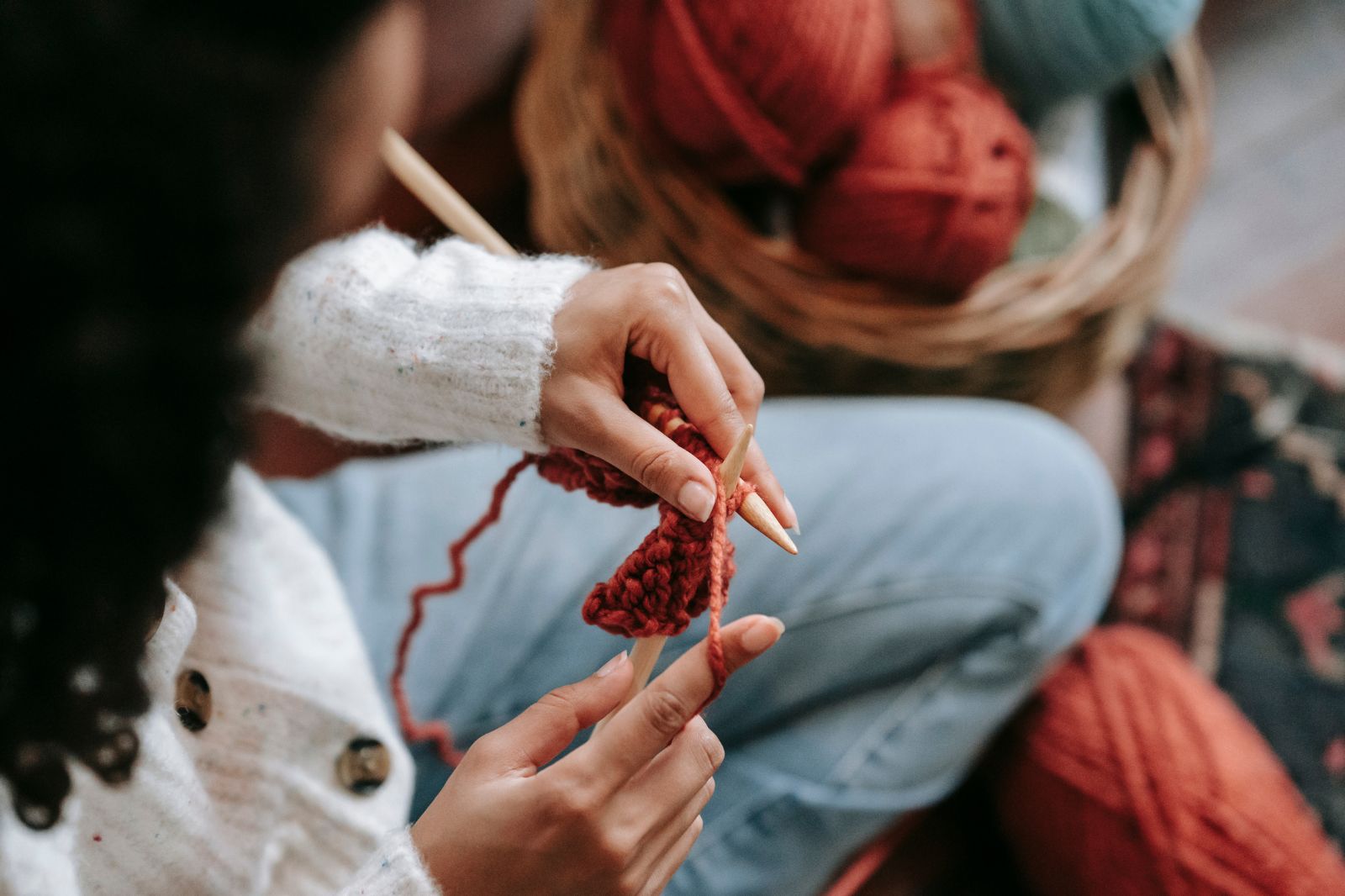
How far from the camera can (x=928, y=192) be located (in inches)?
27.6

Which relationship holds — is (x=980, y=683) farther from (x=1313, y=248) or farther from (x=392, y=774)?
(x=1313, y=248)

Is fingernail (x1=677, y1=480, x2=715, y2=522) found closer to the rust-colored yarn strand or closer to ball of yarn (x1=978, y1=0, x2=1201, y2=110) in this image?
the rust-colored yarn strand

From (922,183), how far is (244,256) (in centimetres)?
56

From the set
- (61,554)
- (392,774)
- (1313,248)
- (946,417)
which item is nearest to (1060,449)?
(946,417)

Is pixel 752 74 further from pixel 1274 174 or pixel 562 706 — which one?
pixel 1274 174

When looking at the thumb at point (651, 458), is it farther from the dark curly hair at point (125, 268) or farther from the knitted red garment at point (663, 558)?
the dark curly hair at point (125, 268)

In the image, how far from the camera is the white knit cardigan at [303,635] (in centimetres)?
41

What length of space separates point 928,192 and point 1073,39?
0.22 meters

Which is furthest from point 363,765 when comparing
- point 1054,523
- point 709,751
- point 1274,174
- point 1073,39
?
point 1274,174

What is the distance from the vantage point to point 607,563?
20.8 inches

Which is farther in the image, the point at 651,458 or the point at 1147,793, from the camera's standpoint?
the point at 1147,793

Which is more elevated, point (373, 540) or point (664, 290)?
point (664, 290)

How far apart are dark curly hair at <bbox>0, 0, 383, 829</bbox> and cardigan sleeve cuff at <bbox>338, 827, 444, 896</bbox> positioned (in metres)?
0.13

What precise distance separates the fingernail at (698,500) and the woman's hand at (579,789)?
53 millimetres
